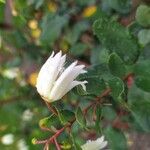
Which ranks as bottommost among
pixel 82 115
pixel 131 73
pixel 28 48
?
pixel 82 115

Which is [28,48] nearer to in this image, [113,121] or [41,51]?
[41,51]

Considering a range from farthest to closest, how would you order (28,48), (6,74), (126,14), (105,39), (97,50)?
1. (6,74)
2. (28,48)
3. (97,50)
4. (126,14)
5. (105,39)

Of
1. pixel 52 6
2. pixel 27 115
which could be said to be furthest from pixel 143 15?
pixel 27 115

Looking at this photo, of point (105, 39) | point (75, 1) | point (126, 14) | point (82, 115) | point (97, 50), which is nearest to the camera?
point (82, 115)

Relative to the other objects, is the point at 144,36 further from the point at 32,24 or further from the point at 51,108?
the point at 32,24

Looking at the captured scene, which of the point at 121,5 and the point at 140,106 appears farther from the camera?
the point at 121,5

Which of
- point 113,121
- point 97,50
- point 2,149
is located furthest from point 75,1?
point 2,149
